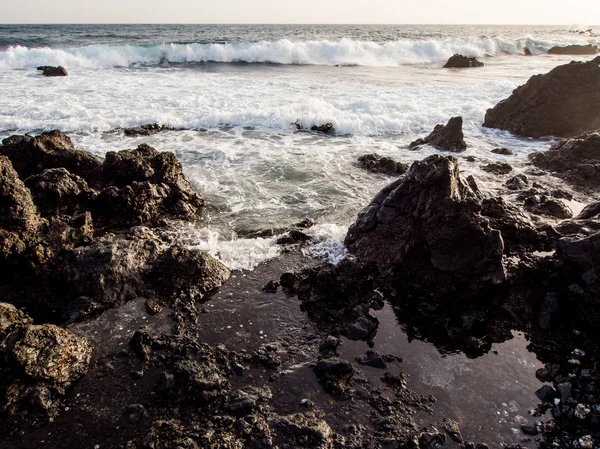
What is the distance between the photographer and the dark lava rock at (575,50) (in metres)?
53.7

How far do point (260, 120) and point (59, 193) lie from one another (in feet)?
36.4

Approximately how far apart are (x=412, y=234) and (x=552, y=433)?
3836mm

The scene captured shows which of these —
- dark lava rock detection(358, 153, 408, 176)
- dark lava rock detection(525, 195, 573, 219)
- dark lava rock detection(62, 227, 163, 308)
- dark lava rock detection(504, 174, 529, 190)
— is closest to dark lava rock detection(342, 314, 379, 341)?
dark lava rock detection(62, 227, 163, 308)

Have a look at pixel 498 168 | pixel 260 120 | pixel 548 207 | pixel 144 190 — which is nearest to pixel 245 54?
pixel 260 120

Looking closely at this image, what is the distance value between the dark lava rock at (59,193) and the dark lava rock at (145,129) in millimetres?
7382

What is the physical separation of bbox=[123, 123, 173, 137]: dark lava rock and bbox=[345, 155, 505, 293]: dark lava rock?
463 inches

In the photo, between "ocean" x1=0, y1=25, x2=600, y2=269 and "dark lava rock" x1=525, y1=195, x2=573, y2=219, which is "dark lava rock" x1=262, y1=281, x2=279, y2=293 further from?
"dark lava rock" x1=525, y1=195, x2=573, y2=219

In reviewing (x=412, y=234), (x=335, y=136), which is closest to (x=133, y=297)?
(x=412, y=234)

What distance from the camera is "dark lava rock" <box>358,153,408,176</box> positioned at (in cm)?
1304

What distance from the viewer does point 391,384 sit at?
539cm

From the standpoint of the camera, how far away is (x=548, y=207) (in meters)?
10.1

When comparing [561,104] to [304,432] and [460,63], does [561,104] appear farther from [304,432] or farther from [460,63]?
[460,63]

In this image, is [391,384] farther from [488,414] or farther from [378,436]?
[488,414]

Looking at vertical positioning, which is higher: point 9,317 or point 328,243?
point 9,317
